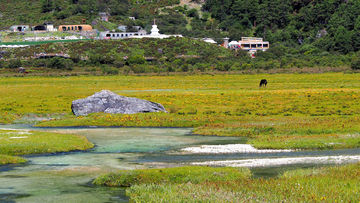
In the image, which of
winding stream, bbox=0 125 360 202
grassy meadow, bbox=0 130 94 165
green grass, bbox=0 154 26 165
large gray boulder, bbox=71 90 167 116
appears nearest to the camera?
winding stream, bbox=0 125 360 202

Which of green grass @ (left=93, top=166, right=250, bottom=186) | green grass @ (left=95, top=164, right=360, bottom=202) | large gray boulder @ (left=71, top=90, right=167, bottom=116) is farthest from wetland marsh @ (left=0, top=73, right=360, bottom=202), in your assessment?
large gray boulder @ (left=71, top=90, right=167, bottom=116)

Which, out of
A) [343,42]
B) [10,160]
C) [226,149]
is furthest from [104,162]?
[343,42]

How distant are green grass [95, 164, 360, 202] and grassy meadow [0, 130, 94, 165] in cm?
914

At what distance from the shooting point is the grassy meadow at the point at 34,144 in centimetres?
2997

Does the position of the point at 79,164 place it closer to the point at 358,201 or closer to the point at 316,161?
the point at 316,161

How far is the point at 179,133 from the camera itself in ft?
128

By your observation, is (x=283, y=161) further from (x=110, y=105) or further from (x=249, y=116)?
(x=110, y=105)

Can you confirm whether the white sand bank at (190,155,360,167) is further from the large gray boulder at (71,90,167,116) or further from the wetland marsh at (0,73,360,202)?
the large gray boulder at (71,90,167,116)

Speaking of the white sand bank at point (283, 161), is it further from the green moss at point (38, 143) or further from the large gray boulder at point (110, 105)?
the large gray boulder at point (110, 105)

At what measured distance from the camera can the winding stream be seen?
20922mm

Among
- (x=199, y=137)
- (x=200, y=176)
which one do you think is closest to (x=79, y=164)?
(x=200, y=176)

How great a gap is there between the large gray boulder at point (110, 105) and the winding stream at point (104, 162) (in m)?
7.56

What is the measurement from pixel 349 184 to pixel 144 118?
27.1m

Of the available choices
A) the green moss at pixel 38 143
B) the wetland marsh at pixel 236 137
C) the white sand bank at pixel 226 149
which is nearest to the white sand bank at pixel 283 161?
the wetland marsh at pixel 236 137
